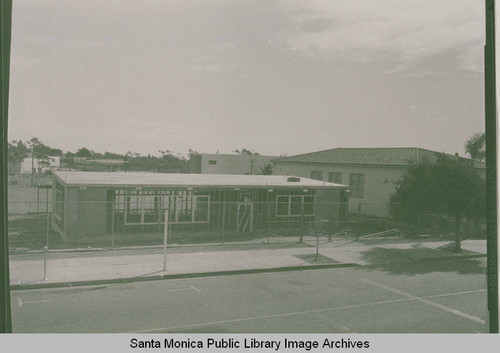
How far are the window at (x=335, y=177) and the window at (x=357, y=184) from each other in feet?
4.15

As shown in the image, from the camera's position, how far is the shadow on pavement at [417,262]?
14609 mm

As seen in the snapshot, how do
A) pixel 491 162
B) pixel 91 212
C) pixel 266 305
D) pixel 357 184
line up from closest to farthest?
pixel 491 162, pixel 266 305, pixel 91 212, pixel 357 184

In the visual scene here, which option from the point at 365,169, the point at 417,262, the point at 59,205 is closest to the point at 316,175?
the point at 365,169

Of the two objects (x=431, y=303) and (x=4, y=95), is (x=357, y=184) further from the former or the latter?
(x=4, y=95)

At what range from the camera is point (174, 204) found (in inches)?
760

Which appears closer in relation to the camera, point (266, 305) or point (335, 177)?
point (266, 305)

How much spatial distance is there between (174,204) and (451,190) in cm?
1080

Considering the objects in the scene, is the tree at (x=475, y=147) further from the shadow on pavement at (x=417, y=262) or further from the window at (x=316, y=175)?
the window at (x=316, y=175)

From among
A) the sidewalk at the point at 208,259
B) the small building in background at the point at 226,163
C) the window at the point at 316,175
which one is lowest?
the sidewalk at the point at 208,259

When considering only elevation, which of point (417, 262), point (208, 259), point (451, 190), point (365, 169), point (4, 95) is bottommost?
point (417, 262)

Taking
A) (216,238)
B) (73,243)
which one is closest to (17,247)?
(73,243)

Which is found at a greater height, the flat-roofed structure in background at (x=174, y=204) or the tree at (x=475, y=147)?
the tree at (x=475, y=147)

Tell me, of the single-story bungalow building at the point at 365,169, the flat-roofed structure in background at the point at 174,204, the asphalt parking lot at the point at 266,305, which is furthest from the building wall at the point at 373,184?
the asphalt parking lot at the point at 266,305

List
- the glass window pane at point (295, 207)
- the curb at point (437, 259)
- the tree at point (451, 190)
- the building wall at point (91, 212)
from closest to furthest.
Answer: the curb at point (437, 259), the tree at point (451, 190), the building wall at point (91, 212), the glass window pane at point (295, 207)
